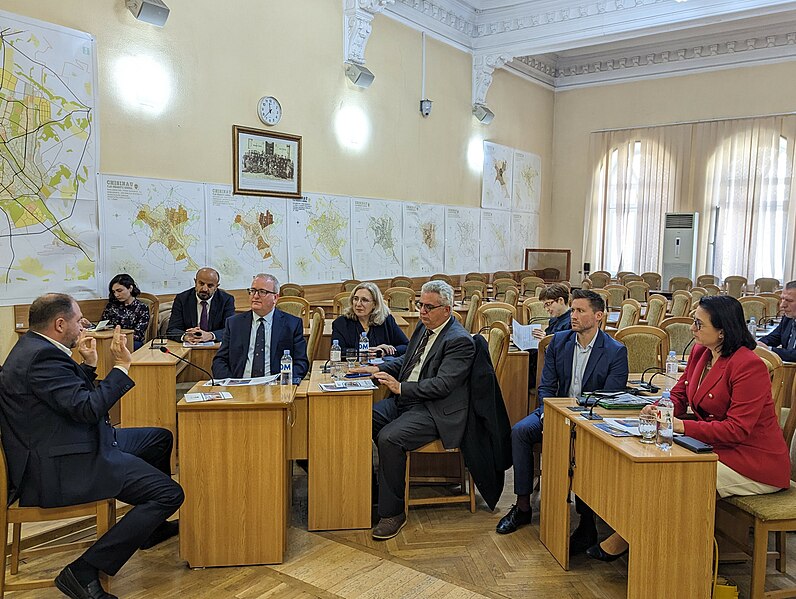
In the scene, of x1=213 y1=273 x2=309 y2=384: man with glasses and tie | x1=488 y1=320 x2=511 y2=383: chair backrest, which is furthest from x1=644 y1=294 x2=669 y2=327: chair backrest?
x1=213 y1=273 x2=309 y2=384: man with glasses and tie

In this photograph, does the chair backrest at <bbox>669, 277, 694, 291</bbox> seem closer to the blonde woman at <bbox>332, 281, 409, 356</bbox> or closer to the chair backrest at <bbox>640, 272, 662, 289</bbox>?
the chair backrest at <bbox>640, 272, 662, 289</bbox>

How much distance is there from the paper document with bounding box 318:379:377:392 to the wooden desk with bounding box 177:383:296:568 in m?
0.39

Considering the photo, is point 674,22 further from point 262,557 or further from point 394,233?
point 262,557

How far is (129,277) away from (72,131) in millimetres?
1469

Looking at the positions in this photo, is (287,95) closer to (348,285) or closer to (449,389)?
(348,285)

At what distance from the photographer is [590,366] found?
3.88 m

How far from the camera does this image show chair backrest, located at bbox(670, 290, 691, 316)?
856 centimetres

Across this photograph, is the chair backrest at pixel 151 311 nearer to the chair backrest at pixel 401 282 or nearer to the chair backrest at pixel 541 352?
the chair backrest at pixel 541 352

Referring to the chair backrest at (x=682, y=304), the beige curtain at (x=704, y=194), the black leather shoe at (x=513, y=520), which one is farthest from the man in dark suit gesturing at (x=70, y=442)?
the beige curtain at (x=704, y=194)

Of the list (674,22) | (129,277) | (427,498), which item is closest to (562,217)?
(674,22)

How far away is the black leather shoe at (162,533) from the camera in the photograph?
3592 millimetres

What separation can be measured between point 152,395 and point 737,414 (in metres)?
3.84

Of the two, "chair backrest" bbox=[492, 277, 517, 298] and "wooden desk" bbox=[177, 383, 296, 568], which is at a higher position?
"chair backrest" bbox=[492, 277, 517, 298]

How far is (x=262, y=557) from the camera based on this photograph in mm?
3426
